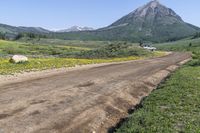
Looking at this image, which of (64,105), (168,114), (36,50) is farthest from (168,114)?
(36,50)

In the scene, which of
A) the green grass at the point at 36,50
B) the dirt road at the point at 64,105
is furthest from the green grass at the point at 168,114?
the green grass at the point at 36,50

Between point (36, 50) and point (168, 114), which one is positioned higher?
point (168, 114)

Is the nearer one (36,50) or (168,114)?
(168,114)

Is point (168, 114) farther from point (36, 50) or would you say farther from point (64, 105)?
point (36, 50)

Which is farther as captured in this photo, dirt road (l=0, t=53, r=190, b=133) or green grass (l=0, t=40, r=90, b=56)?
green grass (l=0, t=40, r=90, b=56)

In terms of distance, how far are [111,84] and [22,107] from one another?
10.4m

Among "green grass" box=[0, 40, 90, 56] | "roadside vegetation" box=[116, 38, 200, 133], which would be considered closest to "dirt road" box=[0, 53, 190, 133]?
"roadside vegetation" box=[116, 38, 200, 133]

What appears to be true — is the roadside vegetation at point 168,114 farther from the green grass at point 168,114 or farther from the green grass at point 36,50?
the green grass at point 36,50

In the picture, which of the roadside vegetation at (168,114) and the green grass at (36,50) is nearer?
the roadside vegetation at (168,114)

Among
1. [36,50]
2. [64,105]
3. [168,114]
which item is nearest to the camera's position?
[168,114]

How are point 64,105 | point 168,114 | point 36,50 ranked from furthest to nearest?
point 36,50, point 64,105, point 168,114

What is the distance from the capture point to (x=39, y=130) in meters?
12.1

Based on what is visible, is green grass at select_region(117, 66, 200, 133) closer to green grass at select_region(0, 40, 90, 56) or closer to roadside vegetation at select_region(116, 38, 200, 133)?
roadside vegetation at select_region(116, 38, 200, 133)

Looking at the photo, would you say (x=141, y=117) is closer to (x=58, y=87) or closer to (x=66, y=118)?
(x=66, y=118)
